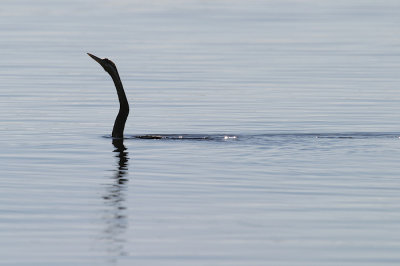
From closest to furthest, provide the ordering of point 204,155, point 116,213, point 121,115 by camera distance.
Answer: point 116,213 → point 204,155 → point 121,115

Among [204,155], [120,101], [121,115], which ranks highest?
[120,101]

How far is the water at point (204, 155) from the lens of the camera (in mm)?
12516

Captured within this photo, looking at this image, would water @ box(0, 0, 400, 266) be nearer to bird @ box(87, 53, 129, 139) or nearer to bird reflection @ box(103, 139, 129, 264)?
bird reflection @ box(103, 139, 129, 264)

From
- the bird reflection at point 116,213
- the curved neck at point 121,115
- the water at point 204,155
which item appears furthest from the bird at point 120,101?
the bird reflection at point 116,213

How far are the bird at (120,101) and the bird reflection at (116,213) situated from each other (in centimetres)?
218

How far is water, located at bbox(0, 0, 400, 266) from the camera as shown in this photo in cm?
1252

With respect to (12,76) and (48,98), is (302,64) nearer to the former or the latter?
(12,76)

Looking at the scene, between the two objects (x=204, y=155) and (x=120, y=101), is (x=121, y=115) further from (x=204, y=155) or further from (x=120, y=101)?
(x=204, y=155)

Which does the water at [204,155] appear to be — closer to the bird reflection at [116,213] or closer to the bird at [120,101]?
the bird reflection at [116,213]

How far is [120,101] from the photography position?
2084cm

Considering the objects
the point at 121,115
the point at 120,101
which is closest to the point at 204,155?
the point at 121,115

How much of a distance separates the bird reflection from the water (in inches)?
1.1

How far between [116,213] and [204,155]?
4.67m

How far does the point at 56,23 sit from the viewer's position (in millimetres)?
57719
